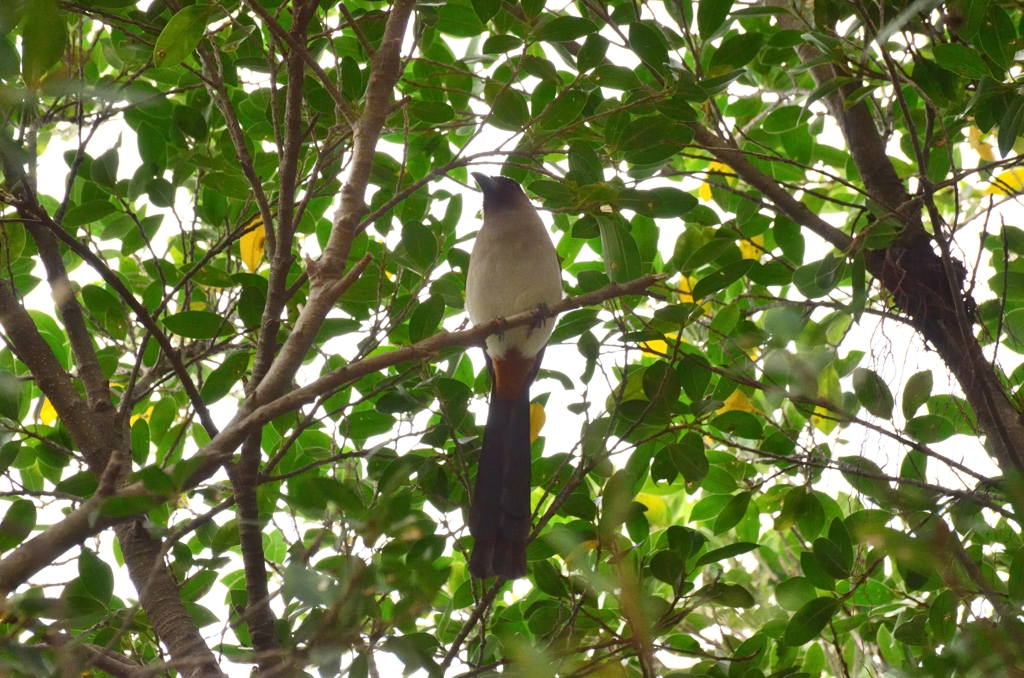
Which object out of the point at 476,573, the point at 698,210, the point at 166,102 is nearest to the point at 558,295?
the point at 698,210

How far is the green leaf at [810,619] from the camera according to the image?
244 cm

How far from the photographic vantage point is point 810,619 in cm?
245

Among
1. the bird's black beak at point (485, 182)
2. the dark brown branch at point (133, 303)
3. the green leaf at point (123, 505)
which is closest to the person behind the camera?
the green leaf at point (123, 505)

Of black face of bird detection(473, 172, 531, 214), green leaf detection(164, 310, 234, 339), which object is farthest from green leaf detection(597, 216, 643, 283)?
black face of bird detection(473, 172, 531, 214)

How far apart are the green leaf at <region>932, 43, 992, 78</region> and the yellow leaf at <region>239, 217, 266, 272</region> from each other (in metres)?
2.04

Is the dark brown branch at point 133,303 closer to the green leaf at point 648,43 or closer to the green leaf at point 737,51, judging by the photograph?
the green leaf at point 648,43

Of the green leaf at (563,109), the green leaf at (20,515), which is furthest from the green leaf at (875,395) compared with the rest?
the green leaf at (20,515)

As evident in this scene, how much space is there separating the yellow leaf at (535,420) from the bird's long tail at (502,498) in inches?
1.1

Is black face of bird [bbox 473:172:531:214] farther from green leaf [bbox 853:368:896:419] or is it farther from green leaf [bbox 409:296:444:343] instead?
green leaf [bbox 853:368:896:419]

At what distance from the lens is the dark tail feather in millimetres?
2611

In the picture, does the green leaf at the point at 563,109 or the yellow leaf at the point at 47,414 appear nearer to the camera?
the green leaf at the point at 563,109

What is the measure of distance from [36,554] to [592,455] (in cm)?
169

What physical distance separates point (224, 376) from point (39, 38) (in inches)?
47.7

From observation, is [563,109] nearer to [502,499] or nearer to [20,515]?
[502,499]
